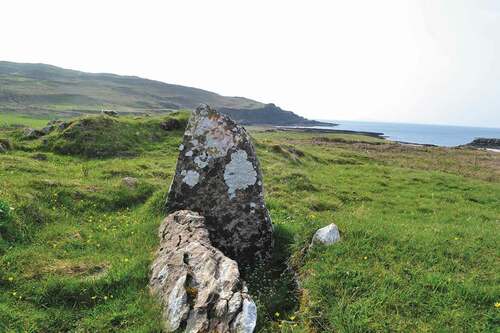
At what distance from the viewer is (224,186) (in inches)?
487

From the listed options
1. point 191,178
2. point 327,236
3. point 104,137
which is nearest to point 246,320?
point 327,236

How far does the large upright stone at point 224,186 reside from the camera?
11.7 m

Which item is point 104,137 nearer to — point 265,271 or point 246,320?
point 265,271

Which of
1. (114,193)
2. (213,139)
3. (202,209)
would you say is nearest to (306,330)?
(202,209)

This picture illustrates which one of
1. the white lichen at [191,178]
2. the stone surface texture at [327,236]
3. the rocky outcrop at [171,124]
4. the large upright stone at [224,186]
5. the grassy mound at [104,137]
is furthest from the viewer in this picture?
the rocky outcrop at [171,124]

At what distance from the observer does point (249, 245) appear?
11609 millimetres

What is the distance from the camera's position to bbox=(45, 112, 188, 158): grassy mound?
95.1ft

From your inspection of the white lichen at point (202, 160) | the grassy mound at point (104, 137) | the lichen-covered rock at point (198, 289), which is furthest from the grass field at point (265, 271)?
the grassy mound at point (104, 137)

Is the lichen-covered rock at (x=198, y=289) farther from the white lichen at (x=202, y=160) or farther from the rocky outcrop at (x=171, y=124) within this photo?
the rocky outcrop at (x=171, y=124)

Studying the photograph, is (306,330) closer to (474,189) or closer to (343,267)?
(343,267)

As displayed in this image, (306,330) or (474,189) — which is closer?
(306,330)

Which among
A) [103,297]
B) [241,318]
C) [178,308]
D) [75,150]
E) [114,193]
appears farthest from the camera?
[75,150]

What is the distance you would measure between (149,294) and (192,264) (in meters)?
1.14

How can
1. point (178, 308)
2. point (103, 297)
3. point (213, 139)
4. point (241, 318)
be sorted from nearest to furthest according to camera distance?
point (241, 318), point (178, 308), point (103, 297), point (213, 139)
